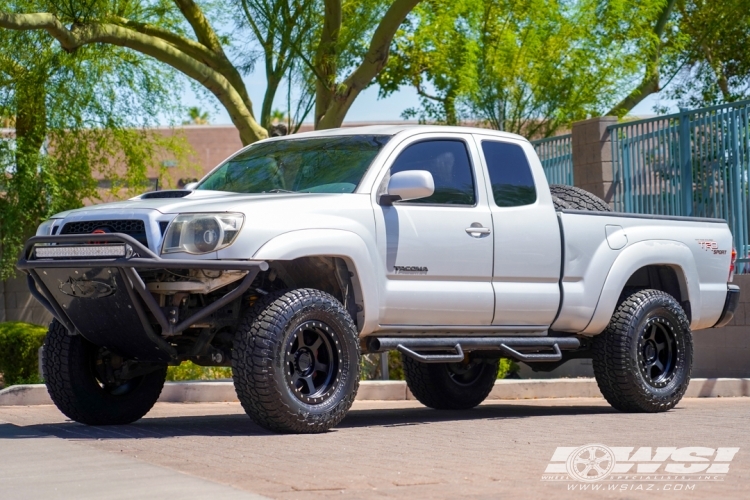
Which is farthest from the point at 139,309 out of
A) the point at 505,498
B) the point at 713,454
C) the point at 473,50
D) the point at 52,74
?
the point at 473,50

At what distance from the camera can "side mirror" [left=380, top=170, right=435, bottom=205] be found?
8117 millimetres

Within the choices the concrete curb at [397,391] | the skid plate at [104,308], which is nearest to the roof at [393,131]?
the skid plate at [104,308]

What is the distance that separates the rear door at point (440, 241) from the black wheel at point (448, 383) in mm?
1666

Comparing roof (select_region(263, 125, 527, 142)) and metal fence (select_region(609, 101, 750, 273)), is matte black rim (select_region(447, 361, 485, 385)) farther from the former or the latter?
metal fence (select_region(609, 101, 750, 273))

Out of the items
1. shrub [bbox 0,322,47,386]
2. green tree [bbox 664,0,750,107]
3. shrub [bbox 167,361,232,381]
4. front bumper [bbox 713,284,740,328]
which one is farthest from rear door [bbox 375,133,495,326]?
green tree [bbox 664,0,750,107]

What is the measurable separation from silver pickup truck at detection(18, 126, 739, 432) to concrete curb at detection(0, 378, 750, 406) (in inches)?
56.4

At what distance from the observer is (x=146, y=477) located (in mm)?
5934

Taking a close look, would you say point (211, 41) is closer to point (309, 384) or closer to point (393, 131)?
point (393, 131)

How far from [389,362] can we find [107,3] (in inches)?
212

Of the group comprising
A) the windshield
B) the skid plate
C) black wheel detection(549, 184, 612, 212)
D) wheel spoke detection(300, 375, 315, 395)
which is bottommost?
wheel spoke detection(300, 375, 315, 395)

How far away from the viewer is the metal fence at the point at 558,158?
54.0ft

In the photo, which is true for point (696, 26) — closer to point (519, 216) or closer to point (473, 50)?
point (473, 50)

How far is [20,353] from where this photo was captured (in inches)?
562

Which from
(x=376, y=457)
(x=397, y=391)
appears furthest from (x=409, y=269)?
(x=397, y=391)
